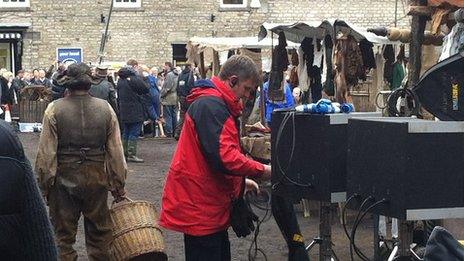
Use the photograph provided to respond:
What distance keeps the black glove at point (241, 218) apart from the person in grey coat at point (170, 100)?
17451mm

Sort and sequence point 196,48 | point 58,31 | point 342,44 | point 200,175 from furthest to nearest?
point 58,31 < point 196,48 < point 342,44 < point 200,175

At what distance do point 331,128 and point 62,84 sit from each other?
264 centimetres

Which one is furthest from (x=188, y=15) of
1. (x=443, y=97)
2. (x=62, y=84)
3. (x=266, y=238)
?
(x=443, y=97)

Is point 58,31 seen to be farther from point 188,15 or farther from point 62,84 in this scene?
→ point 62,84

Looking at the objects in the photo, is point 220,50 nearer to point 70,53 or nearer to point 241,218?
point 241,218

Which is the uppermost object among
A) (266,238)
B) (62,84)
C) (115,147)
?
(62,84)

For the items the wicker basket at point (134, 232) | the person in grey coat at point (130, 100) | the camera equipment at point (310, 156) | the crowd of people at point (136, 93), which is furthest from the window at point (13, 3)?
the camera equipment at point (310, 156)

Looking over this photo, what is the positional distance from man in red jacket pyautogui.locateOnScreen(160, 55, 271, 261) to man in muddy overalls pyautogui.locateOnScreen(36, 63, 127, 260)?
170cm

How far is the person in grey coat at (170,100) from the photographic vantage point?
2353 cm

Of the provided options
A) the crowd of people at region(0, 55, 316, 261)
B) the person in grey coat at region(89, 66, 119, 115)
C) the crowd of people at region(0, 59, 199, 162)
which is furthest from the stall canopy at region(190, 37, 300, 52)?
the crowd of people at region(0, 55, 316, 261)

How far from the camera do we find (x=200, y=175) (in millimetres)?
5918

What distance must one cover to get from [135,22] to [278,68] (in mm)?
21722

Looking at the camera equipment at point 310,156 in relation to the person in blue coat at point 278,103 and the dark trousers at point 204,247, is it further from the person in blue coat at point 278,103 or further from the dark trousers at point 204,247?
the person in blue coat at point 278,103

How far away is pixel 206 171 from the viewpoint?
5.92 m
